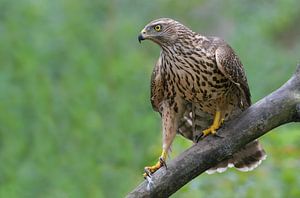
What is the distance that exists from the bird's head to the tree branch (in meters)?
1.05

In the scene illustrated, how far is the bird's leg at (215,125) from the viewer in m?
6.95

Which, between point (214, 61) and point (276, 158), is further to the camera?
point (276, 158)

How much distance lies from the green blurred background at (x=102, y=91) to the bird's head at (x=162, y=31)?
1.73 meters

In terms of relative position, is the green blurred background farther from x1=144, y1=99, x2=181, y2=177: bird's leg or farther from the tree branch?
the tree branch

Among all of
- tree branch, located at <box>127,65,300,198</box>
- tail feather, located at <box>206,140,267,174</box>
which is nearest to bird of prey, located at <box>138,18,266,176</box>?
tail feather, located at <box>206,140,267,174</box>

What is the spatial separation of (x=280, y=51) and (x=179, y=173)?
8941 mm

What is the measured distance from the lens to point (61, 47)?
528 inches

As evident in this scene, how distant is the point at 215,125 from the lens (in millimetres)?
7156

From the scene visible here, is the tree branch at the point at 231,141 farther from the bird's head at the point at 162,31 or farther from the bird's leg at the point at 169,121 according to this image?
the bird's head at the point at 162,31

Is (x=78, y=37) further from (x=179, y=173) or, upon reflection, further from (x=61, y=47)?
(x=179, y=173)

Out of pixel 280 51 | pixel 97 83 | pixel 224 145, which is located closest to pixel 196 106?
pixel 224 145

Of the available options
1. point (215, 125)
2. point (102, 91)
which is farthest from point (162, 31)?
point (102, 91)

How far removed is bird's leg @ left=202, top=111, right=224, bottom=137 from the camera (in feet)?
22.8

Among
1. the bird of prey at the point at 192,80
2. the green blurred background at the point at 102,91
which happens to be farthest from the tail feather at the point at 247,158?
the green blurred background at the point at 102,91
